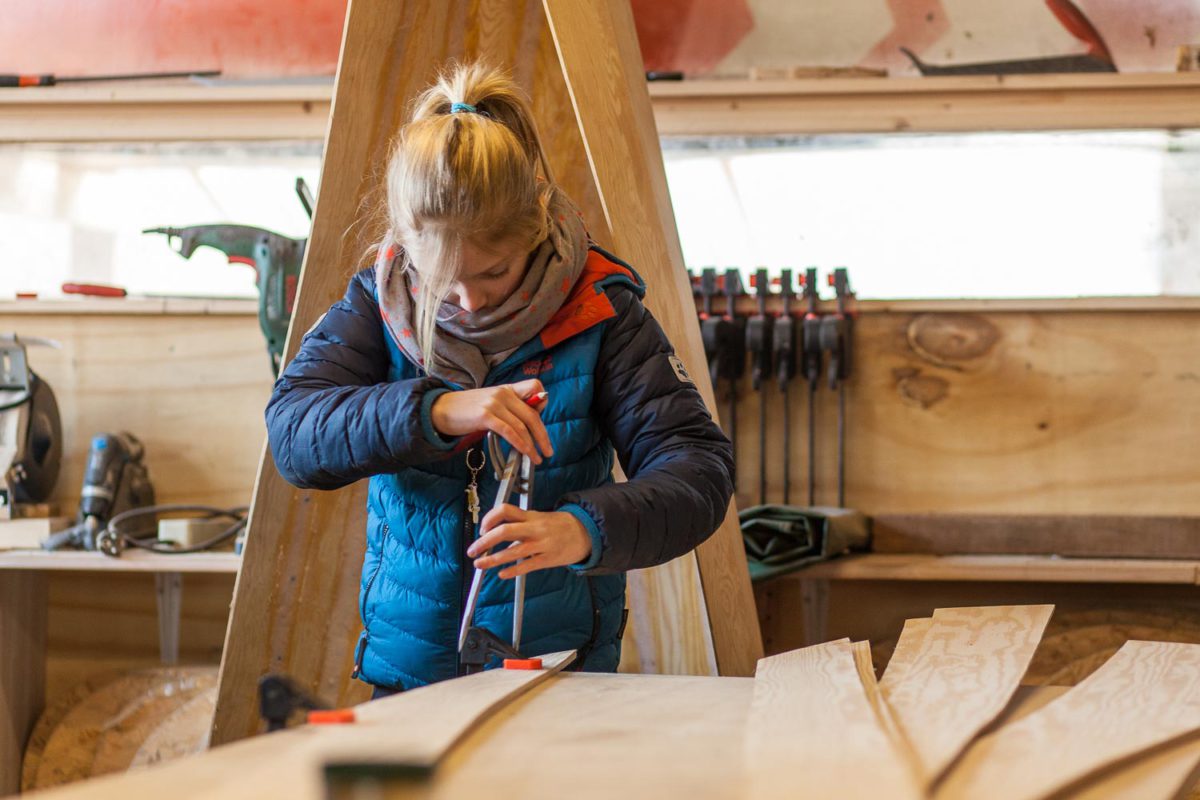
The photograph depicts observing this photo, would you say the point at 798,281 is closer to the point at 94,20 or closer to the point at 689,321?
the point at 689,321

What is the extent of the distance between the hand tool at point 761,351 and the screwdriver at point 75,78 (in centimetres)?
155

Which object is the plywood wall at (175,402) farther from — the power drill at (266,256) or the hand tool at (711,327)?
the hand tool at (711,327)

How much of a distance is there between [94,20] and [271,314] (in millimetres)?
1080

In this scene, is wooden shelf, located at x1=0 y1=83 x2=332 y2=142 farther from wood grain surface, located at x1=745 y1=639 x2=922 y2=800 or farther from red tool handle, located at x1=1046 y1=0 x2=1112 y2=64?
wood grain surface, located at x1=745 y1=639 x2=922 y2=800

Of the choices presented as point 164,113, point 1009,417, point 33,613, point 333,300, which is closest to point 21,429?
point 33,613

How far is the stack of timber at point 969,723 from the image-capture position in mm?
896

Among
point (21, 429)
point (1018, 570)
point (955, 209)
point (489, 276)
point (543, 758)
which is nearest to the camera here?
point (543, 758)

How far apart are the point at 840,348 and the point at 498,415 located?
1.66m

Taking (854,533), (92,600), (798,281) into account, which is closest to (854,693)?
(854,533)

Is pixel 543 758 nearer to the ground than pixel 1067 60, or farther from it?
nearer to the ground

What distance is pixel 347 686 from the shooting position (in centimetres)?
221

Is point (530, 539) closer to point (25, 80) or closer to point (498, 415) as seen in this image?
point (498, 415)

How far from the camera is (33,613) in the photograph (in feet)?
9.95

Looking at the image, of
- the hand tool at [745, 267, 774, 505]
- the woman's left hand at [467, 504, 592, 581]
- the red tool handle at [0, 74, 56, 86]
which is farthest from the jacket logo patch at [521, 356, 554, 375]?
the red tool handle at [0, 74, 56, 86]
